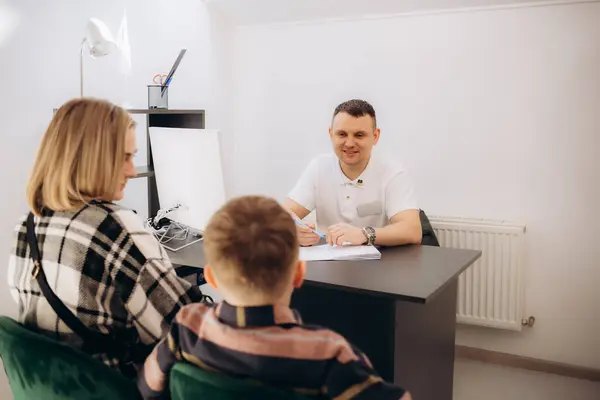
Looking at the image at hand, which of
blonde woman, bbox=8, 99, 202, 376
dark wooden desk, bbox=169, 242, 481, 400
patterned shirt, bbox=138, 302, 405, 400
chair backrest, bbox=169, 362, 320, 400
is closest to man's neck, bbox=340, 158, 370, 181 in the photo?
dark wooden desk, bbox=169, 242, 481, 400

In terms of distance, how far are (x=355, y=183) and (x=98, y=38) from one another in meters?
1.23

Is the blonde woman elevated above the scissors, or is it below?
below

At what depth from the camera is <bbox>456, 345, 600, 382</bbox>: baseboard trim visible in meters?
3.09

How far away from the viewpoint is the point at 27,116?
8.87 ft

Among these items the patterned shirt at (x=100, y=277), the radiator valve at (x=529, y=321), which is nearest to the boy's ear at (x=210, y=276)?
the patterned shirt at (x=100, y=277)

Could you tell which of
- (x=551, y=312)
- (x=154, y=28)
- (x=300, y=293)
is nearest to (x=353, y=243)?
(x=300, y=293)

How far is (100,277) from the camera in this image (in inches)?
55.1

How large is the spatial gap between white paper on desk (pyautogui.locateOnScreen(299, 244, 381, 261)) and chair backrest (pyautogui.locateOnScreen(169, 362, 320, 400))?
1.02 meters

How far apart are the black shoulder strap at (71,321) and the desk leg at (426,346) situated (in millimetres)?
842

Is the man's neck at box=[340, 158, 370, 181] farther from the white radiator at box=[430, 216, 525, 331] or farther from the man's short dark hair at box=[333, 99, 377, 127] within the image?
the white radiator at box=[430, 216, 525, 331]

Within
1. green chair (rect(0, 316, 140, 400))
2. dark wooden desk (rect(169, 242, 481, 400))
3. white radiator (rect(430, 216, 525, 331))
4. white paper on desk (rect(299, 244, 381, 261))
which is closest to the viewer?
green chair (rect(0, 316, 140, 400))

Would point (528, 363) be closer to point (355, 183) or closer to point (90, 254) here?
point (355, 183)

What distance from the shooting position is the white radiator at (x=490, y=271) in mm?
3082

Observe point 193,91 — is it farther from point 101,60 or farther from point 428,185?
point 428,185
